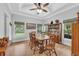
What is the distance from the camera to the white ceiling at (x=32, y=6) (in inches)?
99.4

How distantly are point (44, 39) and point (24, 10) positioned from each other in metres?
0.72

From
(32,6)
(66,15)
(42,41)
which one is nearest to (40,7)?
(32,6)

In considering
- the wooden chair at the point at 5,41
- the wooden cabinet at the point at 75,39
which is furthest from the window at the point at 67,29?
the wooden chair at the point at 5,41

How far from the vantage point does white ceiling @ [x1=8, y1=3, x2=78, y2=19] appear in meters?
2.53

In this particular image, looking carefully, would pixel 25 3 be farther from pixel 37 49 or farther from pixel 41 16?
pixel 37 49

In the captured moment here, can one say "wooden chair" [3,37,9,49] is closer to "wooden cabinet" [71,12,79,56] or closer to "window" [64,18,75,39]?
"window" [64,18,75,39]

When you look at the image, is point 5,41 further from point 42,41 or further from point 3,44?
point 42,41

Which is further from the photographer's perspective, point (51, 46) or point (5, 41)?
point (51, 46)

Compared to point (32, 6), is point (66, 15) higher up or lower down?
lower down

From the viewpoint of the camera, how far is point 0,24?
2482 mm

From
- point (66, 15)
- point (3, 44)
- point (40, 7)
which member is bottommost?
point (3, 44)

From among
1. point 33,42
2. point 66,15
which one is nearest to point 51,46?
point 33,42

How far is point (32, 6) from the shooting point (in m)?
2.55

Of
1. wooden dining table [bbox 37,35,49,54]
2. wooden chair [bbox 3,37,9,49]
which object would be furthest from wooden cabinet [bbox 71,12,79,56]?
wooden chair [bbox 3,37,9,49]
